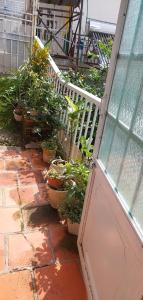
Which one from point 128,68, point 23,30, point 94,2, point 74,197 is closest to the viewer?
point 128,68

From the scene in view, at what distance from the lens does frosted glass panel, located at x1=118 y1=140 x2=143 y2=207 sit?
1.12 meters

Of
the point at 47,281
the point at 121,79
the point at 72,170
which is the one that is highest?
the point at 121,79

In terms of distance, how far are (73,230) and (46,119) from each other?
5.87ft

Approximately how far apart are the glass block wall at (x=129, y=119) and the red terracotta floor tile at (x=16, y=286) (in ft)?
3.25

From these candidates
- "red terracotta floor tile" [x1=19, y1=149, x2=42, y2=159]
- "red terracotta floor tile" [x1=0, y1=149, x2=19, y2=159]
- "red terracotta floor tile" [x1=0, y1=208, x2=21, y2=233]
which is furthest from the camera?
"red terracotta floor tile" [x1=19, y1=149, x2=42, y2=159]

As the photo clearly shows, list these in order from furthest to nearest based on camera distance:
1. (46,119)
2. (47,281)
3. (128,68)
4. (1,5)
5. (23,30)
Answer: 1. (1,5)
2. (23,30)
3. (46,119)
4. (47,281)
5. (128,68)

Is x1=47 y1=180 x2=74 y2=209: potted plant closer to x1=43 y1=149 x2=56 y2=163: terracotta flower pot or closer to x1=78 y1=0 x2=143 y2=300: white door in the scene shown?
x1=78 y1=0 x2=143 y2=300: white door

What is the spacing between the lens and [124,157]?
1.26m

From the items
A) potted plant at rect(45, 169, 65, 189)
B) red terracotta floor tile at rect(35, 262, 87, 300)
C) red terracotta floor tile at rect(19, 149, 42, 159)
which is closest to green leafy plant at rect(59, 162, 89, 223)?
potted plant at rect(45, 169, 65, 189)

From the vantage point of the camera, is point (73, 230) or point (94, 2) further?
point (94, 2)

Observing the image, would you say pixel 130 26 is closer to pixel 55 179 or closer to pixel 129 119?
pixel 129 119

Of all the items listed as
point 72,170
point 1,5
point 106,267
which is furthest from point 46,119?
point 1,5

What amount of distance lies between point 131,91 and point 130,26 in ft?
1.11

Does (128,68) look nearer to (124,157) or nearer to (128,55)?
(128,55)
